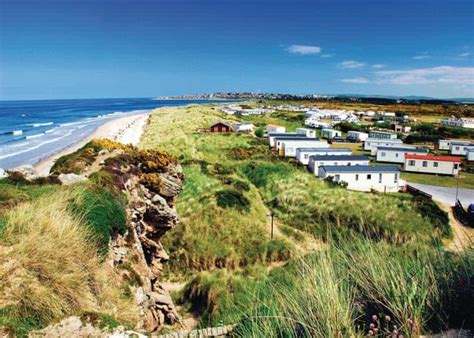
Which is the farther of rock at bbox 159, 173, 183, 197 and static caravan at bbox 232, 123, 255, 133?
static caravan at bbox 232, 123, 255, 133

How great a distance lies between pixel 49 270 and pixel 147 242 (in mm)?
7772

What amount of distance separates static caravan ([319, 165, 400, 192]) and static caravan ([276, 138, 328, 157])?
13.9 metres

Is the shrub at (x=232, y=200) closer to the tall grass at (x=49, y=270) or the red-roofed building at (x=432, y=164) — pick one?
the tall grass at (x=49, y=270)

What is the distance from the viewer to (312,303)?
336 cm

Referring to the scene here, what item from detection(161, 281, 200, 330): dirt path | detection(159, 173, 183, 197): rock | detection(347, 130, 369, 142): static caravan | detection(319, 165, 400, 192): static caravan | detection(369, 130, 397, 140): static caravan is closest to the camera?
detection(161, 281, 200, 330): dirt path

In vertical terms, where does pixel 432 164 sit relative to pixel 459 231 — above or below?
above

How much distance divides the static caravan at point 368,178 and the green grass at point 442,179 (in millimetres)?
5841

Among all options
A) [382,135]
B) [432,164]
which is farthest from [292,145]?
[382,135]

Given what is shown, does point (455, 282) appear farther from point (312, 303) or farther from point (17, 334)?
point (17, 334)

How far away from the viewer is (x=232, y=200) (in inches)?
898

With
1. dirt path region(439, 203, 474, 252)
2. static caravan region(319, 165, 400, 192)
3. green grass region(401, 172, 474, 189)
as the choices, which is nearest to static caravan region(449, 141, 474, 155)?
green grass region(401, 172, 474, 189)

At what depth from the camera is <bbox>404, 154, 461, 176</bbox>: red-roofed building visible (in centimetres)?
4009

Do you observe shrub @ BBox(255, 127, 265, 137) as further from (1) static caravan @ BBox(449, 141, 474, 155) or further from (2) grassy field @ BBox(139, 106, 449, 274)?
(1) static caravan @ BBox(449, 141, 474, 155)

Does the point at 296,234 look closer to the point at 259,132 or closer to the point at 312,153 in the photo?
the point at 312,153
